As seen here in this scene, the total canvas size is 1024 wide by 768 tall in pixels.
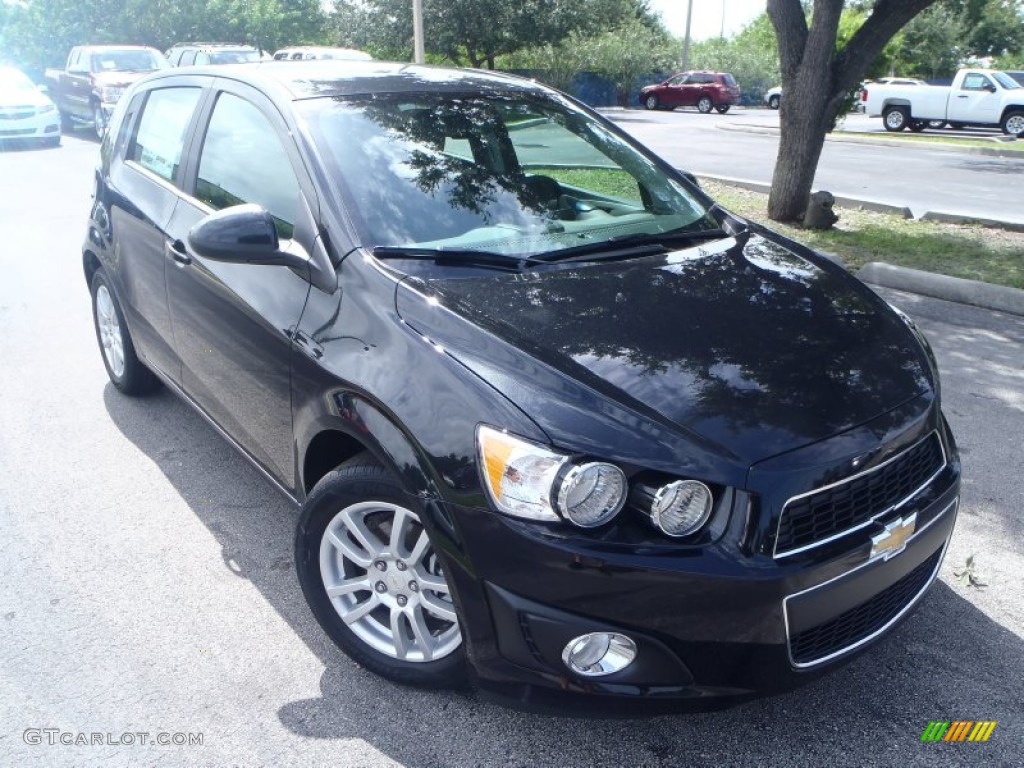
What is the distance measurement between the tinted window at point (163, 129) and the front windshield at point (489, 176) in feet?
3.37

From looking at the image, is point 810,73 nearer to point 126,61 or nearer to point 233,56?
point 233,56

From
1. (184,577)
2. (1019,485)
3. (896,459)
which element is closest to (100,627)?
(184,577)

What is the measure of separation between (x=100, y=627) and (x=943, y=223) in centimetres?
924

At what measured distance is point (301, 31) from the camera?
123 ft

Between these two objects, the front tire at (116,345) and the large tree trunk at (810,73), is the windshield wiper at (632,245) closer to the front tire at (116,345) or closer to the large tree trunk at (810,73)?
the front tire at (116,345)

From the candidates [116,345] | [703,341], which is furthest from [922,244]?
[116,345]

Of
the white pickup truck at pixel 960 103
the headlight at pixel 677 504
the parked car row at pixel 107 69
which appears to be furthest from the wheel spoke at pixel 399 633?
the white pickup truck at pixel 960 103

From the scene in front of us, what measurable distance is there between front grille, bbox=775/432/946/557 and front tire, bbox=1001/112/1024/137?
2544cm

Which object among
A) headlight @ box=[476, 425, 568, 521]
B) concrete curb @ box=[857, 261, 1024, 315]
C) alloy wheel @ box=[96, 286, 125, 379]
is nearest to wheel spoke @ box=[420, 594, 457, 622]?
headlight @ box=[476, 425, 568, 521]

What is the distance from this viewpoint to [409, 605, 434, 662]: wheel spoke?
2.74 meters

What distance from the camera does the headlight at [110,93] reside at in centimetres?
1733

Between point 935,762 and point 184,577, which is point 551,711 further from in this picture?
point 184,577

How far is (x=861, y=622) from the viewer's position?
255 cm

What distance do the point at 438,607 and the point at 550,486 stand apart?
2.18 feet
